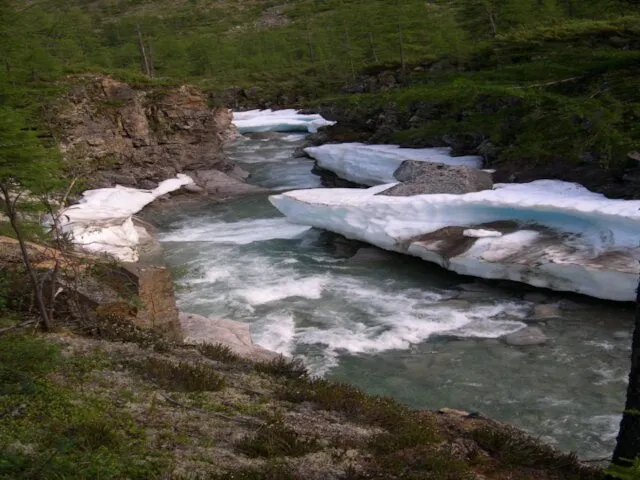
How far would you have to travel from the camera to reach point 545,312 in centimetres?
1294

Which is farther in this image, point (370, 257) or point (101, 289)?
point (370, 257)

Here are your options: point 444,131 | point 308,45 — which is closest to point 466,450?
point 444,131

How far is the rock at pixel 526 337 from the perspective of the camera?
11.6 m

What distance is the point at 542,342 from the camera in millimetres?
11625

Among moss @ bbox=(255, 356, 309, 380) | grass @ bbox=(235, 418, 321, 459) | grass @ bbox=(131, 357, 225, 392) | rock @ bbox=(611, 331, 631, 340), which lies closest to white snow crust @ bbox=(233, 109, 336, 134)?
Answer: rock @ bbox=(611, 331, 631, 340)

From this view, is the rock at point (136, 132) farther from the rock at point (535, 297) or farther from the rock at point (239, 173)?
the rock at point (535, 297)

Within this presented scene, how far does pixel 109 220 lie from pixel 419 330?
10.6 metres

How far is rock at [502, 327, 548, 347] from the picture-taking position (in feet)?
38.1

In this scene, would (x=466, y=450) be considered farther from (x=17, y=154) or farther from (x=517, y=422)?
(x=17, y=154)

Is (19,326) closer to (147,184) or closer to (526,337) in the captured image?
(526,337)

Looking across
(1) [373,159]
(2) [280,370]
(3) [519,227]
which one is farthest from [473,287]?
(1) [373,159]

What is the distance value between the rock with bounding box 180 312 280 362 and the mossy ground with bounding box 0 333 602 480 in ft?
7.38

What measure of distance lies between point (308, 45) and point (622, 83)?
60.5m

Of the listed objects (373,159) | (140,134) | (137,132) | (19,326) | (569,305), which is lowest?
(569,305)
